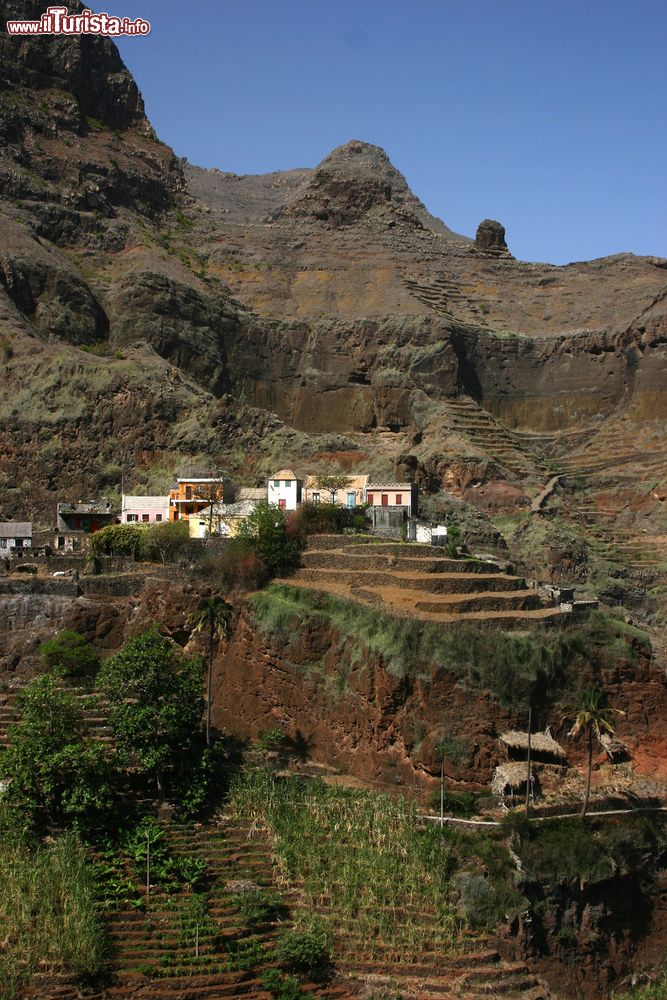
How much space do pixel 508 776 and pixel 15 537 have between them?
113 ft

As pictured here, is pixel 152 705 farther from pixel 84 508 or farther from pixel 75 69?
pixel 75 69

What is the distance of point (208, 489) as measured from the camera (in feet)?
234

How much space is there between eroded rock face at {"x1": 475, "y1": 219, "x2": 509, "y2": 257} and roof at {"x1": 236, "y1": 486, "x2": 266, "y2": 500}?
237 ft

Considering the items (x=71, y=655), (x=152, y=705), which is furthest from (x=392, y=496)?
(x=152, y=705)

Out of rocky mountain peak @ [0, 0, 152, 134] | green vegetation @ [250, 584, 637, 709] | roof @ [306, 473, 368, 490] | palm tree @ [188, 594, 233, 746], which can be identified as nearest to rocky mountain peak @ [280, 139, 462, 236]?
rocky mountain peak @ [0, 0, 152, 134]

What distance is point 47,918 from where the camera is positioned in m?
34.6

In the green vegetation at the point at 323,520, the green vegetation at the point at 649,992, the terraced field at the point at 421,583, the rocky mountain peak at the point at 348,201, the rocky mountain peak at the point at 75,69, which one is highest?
the rocky mountain peak at the point at 75,69

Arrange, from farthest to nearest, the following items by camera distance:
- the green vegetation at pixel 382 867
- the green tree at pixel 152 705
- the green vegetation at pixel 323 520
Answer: the green vegetation at pixel 323 520 → the green tree at pixel 152 705 → the green vegetation at pixel 382 867

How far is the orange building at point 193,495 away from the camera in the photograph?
7081cm

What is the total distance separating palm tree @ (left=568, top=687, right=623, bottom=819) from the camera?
1659 inches

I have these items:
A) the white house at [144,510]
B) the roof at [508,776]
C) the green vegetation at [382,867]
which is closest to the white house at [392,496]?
the white house at [144,510]

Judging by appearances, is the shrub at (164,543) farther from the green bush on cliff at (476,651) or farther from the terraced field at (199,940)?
the terraced field at (199,940)

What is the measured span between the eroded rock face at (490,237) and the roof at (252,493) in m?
72.2

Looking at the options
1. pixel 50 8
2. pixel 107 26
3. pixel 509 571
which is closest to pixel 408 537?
pixel 509 571
